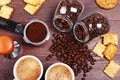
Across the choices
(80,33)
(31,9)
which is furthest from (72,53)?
(31,9)

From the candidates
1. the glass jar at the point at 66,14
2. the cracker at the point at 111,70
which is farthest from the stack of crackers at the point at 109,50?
the glass jar at the point at 66,14

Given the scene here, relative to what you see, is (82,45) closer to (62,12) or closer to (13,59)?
(62,12)

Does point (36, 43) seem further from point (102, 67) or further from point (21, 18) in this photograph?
point (102, 67)

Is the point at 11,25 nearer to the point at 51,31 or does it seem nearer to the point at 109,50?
the point at 51,31

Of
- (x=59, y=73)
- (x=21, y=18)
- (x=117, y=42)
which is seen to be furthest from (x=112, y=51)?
(x=21, y=18)

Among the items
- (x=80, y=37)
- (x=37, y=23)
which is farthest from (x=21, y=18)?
(x=80, y=37)

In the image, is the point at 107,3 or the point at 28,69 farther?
the point at 107,3

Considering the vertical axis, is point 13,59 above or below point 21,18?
below
